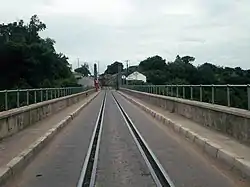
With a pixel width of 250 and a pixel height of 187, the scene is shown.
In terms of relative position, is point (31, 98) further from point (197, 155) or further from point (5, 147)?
point (197, 155)

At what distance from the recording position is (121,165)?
1066 centimetres

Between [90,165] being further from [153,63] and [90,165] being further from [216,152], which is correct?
[153,63]

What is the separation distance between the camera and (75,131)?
18.6 m

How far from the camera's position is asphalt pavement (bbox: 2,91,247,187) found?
8852 millimetres

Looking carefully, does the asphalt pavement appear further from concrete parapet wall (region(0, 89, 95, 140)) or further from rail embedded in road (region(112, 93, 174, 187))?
concrete parapet wall (region(0, 89, 95, 140))

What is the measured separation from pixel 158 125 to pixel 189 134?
6.00 meters

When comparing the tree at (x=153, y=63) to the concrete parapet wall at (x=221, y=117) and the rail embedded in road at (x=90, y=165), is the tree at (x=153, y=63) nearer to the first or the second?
the concrete parapet wall at (x=221, y=117)

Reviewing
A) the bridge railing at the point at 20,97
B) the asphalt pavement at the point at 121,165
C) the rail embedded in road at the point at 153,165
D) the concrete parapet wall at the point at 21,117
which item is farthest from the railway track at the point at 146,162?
the bridge railing at the point at 20,97

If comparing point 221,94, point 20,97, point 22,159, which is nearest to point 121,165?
point 22,159

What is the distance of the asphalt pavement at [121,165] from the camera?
8.85 m

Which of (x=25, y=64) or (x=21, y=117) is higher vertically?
(x=25, y=64)

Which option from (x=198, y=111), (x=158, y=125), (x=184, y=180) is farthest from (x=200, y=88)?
(x=184, y=180)

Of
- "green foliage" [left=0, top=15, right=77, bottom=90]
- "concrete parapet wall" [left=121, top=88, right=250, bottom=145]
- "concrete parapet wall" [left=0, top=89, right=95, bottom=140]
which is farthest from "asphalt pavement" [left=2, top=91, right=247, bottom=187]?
"green foliage" [left=0, top=15, right=77, bottom=90]

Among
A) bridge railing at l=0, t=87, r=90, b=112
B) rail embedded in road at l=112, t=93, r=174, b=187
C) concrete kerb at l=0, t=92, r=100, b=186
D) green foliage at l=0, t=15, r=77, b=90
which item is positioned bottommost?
rail embedded in road at l=112, t=93, r=174, b=187
